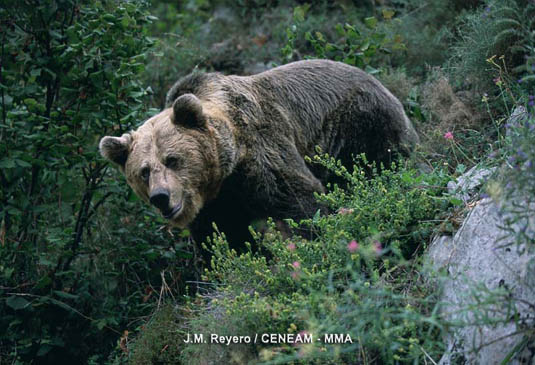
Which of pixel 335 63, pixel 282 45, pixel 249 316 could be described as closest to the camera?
pixel 249 316

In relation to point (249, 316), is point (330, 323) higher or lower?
higher

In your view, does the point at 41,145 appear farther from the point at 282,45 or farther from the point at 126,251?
the point at 282,45

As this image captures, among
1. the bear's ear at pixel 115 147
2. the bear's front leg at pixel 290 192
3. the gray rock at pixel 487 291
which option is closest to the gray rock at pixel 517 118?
the gray rock at pixel 487 291

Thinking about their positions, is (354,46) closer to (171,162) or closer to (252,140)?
(252,140)

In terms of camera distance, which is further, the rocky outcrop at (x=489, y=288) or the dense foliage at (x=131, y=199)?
the dense foliage at (x=131, y=199)

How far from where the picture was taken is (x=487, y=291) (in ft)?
8.68

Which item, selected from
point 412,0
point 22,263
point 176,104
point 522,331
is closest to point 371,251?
point 522,331

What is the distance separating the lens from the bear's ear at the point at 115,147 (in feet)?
14.9

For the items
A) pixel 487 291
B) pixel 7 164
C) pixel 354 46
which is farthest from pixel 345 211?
pixel 354 46

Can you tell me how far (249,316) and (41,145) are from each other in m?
2.59

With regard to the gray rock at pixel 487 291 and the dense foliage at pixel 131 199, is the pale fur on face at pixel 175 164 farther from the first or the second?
the gray rock at pixel 487 291

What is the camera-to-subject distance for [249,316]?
353 cm

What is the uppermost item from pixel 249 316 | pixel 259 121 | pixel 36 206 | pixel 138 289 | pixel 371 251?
pixel 371 251

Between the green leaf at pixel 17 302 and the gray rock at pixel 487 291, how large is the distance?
329cm
